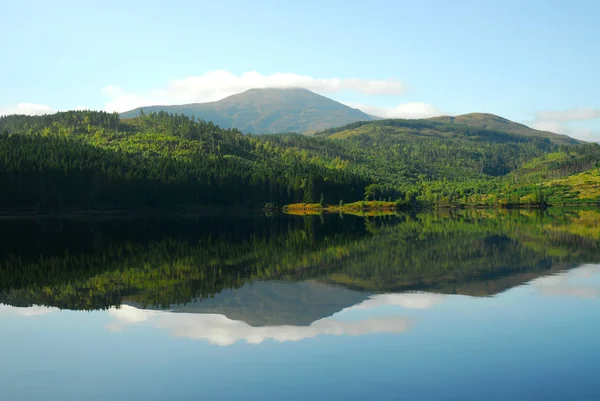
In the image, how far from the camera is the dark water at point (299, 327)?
21297 millimetres

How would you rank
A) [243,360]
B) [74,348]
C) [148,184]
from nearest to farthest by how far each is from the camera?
[243,360]
[74,348]
[148,184]

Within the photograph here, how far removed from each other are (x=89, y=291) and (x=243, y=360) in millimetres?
20611

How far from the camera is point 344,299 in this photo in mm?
38125

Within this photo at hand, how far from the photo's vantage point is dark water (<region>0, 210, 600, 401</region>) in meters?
21.3

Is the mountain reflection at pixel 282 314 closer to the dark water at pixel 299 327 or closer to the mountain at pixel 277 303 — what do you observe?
the mountain at pixel 277 303

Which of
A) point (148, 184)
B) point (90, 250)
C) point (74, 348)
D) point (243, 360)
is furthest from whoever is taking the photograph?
point (148, 184)

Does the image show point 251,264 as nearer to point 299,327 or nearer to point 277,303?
point 277,303

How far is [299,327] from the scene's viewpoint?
1204 inches

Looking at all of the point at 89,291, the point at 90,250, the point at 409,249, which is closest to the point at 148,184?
the point at 90,250

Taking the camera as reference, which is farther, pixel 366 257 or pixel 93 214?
pixel 93 214

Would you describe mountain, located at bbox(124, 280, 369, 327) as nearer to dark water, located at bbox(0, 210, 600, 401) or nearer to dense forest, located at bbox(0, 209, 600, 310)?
dark water, located at bbox(0, 210, 600, 401)

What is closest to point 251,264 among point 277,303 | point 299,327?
point 277,303

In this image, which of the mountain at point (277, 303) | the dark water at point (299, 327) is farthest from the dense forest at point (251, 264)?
the mountain at point (277, 303)

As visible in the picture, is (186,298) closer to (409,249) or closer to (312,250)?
(312,250)
